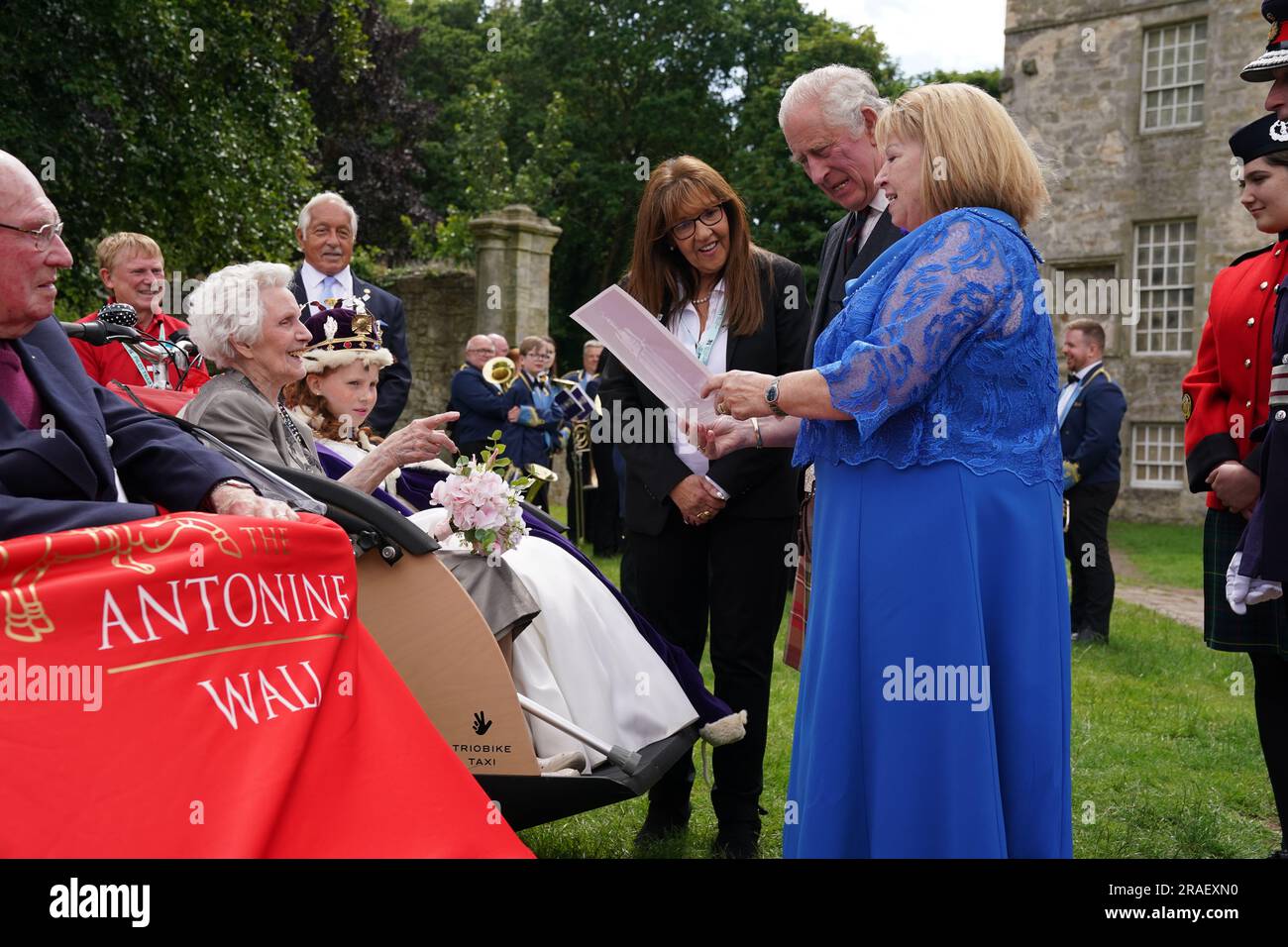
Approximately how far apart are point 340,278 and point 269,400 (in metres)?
3.04

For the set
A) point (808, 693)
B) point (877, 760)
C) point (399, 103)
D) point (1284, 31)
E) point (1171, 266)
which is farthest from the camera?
point (399, 103)

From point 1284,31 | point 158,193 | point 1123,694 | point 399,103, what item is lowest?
point 1123,694

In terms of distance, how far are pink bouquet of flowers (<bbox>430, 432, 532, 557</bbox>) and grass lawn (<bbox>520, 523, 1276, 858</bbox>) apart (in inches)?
46.2

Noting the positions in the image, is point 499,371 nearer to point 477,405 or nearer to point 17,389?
point 477,405

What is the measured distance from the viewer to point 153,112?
13.3m

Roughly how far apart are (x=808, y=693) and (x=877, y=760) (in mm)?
275

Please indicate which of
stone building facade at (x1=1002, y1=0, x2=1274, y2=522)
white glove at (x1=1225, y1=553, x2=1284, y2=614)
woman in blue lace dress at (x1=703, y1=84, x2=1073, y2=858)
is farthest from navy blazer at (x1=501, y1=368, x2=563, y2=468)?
stone building facade at (x1=1002, y1=0, x2=1274, y2=522)

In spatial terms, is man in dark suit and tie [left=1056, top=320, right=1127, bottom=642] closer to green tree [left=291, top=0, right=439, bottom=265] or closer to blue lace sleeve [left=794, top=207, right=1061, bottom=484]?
blue lace sleeve [left=794, top=207, right=1061, bottom=484]

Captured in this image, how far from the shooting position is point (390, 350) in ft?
22.8

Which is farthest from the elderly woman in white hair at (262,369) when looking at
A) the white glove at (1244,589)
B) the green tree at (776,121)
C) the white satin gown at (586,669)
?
the green tree at (776,121)

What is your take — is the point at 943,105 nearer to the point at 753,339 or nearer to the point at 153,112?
the point at 753,339

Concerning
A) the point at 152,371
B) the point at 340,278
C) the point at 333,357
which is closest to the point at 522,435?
the point at 340,278

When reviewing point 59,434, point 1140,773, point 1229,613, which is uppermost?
point 59,434

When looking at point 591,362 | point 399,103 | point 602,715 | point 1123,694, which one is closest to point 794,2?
point 399,103
